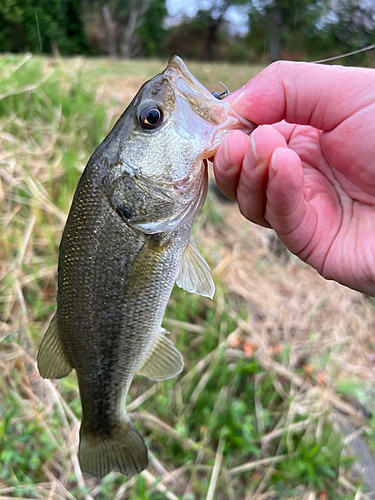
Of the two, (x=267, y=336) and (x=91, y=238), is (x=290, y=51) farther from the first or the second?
(x=91, y=238)

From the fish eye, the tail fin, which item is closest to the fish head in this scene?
the fish eye

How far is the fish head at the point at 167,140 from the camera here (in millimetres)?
1039

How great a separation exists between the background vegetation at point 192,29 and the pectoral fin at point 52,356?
64.1 inches

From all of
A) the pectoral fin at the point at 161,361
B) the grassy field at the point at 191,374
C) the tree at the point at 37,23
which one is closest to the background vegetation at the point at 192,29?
the tree at the point at 37,23

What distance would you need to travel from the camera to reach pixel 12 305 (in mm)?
2365

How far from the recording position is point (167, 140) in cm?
106

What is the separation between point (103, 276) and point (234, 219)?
365cm

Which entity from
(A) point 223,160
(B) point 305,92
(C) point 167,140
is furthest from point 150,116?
(B) point 305,92

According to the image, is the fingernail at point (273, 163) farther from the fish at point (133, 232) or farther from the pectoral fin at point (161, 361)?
the pectoral fin at point (161, 361)

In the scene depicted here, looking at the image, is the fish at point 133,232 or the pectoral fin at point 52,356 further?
the pectoral fin at point 52,356

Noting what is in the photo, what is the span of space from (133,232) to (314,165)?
2.76 ft

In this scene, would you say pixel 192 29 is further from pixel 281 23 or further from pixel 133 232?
pixel 133 232

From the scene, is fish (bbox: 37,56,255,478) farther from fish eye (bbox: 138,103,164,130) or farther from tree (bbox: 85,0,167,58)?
tree (bbox: 85,0,167,58)

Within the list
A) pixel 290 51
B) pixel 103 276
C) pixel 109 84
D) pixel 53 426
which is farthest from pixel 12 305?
pixel 290 51
